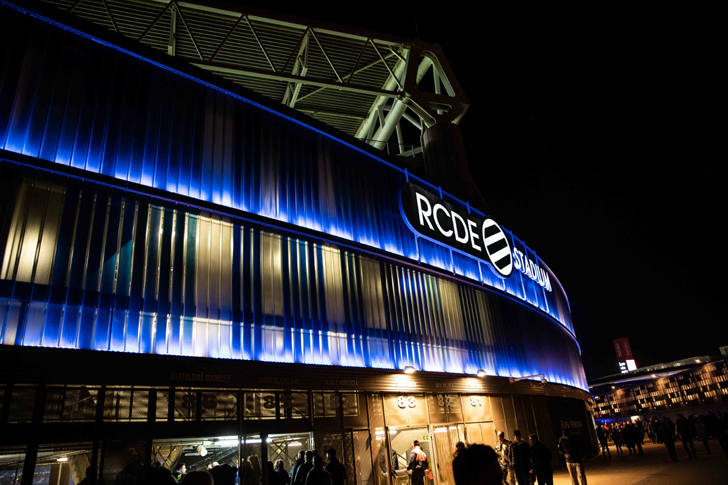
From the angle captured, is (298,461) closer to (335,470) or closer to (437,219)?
(335,470)

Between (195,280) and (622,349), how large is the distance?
95.1 metres

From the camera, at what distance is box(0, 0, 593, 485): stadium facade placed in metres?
8.69

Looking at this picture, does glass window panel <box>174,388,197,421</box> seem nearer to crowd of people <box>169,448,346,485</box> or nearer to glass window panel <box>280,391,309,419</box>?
crowd of people <box>169,448,346,485</box>

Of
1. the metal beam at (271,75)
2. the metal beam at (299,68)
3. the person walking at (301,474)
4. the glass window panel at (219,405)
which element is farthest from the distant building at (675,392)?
the glass window panel at (219,405)

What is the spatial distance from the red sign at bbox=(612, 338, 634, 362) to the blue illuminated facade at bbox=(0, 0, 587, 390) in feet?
279

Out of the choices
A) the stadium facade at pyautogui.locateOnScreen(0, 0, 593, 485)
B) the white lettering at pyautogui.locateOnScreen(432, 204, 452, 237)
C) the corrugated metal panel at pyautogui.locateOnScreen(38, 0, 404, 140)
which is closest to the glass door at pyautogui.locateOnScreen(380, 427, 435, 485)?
the stadium facade at pyautogui.locateOnScreen(0, 0, 593, 485)

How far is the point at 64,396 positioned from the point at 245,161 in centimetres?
660

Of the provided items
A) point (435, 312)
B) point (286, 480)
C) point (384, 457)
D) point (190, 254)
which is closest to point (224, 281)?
point (190, 254)

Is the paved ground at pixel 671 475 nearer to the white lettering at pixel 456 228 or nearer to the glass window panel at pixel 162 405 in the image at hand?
the white lettering at pixel 456 228

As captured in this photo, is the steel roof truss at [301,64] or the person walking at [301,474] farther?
the steel roof truss at [301,64]

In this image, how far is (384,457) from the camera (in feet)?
43.5

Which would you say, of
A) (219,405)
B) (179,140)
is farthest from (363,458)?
(179,140)

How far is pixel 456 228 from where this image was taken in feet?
58.3

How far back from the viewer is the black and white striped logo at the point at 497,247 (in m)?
19.0
